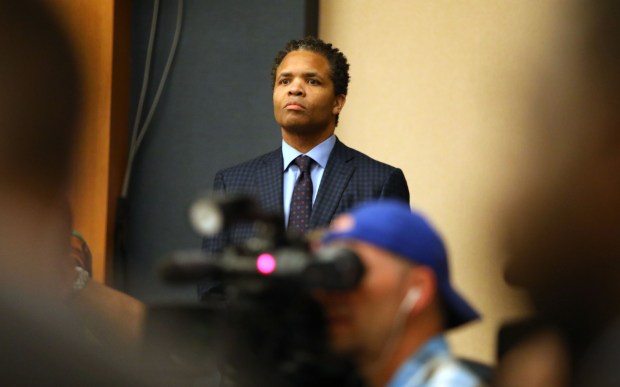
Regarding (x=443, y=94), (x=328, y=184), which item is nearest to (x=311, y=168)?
(x=328, y=184)

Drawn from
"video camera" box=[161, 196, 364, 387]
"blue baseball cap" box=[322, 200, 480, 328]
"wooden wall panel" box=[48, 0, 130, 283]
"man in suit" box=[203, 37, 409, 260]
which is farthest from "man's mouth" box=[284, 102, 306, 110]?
"video camera" box=[161, 196, 364, 387]

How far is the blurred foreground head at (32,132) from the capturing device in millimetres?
669

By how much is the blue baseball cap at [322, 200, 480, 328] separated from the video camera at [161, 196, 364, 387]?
14cm

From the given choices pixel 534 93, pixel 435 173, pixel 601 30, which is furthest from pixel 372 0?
pixel 601 30

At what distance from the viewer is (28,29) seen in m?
0.67

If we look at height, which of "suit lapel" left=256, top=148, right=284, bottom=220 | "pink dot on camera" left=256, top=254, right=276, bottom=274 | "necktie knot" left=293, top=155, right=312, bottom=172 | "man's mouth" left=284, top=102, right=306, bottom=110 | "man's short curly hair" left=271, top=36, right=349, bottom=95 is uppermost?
"man's short curly hair" left=271, top=36, right=349, bottom=95

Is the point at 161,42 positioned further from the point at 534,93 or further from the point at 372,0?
the point at 534,93

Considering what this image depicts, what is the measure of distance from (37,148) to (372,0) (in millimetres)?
3036

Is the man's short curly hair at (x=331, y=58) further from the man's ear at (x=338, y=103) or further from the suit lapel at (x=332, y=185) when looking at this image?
the suit lapel at (x=332, y=185)

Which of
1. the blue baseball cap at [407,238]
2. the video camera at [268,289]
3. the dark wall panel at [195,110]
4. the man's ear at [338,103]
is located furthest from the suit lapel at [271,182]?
the video camera at [268,289]

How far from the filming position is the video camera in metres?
1.04

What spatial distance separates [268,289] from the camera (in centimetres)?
107

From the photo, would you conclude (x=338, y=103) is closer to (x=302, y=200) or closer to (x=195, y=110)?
(x=302, y=200)

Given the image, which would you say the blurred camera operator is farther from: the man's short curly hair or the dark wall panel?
the dark wall panel
